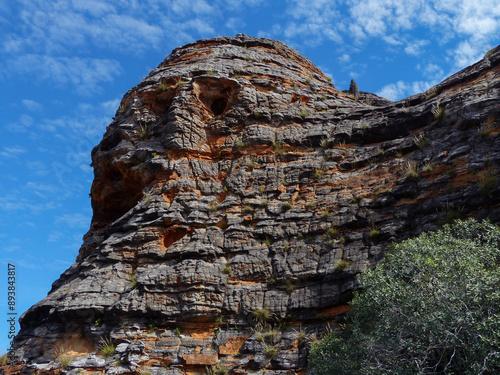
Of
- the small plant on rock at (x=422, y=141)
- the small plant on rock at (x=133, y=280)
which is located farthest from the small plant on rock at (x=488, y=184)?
the small plant on rock at (x=133, y=280)

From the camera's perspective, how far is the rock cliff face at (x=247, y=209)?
12430mm

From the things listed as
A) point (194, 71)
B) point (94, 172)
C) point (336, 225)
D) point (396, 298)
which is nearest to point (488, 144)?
point (336, 225)

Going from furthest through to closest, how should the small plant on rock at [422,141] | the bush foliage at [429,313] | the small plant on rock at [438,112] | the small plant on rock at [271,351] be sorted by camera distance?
the small plant on rock at [438,112] → the small plant on rock at [422,141] → the small plant on rock at [271,351] → the bush foliage at [429,313]

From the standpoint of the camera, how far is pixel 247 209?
1503cm

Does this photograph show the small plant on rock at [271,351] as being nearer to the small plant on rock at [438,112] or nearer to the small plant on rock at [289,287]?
the small plant on rock at [289,287]

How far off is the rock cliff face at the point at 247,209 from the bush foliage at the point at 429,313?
76.4 inches

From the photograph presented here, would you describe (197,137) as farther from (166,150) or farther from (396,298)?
(396,298)

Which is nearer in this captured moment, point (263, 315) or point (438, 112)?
point (263, 315)

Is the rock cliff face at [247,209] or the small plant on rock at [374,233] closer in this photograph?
the rock cliff face at [247,209]

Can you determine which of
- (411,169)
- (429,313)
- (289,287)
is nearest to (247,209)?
(289,287)

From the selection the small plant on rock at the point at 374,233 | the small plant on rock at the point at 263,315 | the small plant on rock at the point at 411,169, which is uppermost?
the small plant on rock at the point at 411,169

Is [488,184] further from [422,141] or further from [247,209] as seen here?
[247,209]

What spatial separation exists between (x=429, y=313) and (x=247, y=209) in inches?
297

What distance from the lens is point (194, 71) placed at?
1847 cm
